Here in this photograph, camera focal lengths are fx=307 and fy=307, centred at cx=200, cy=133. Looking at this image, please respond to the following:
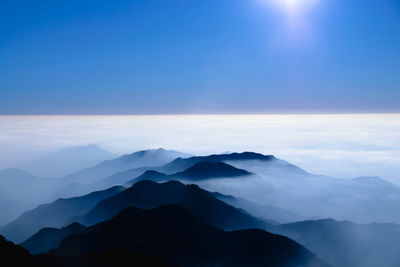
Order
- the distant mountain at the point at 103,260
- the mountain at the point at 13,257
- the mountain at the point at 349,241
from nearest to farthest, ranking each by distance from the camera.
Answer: the mountain at the point at 13,257, the distant mountain at the point at 103,260, the mountain at the point at 349,241

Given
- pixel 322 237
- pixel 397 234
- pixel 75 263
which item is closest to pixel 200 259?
pixel 75 263

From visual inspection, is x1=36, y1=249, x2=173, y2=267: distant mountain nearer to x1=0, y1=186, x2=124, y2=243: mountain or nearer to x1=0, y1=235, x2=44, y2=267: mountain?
x1=0, y1=235, x2=44, y2=267: mountain

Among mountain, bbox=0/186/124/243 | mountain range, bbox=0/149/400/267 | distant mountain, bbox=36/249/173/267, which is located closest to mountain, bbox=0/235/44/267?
mountain range, bbox=0/149/400/267


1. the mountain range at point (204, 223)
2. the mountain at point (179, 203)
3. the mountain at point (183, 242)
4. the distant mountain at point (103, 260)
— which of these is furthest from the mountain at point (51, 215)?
the distant mountain at point (103, 260)

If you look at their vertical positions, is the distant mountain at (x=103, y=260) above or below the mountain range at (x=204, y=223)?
above

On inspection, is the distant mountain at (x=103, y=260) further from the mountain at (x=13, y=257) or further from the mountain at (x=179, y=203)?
the mountain at (x=179, y=203)

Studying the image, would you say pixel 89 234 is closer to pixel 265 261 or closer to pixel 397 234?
pixel 265 261
